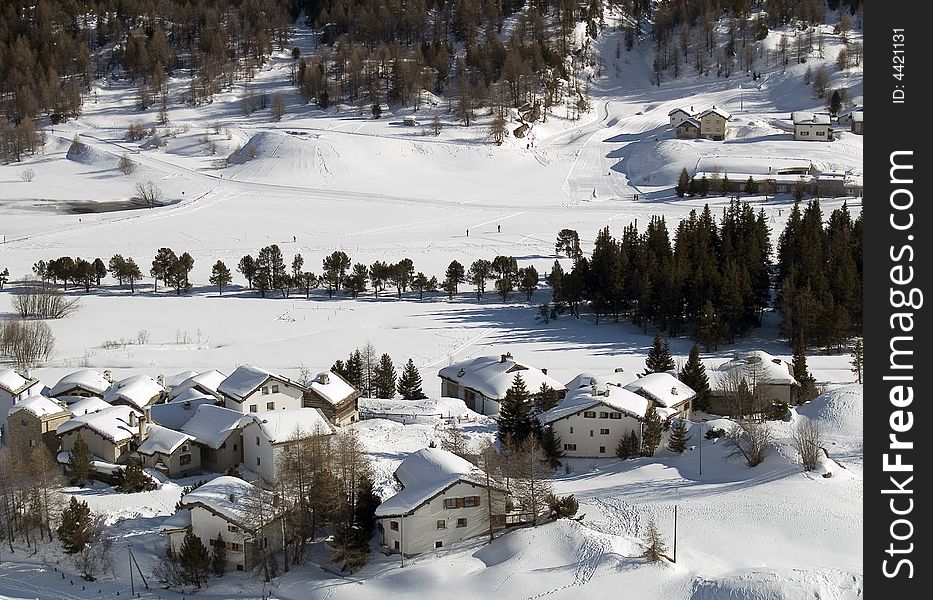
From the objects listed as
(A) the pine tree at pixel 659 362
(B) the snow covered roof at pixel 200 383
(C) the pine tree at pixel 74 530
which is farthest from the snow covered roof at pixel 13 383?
(A) the pine tree at pixel 659 362

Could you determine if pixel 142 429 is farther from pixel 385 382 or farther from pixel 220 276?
pixel 220 276

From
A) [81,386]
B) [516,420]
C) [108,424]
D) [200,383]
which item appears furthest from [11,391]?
[516,420]

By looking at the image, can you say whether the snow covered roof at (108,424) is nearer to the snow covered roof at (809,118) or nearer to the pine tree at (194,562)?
the pine tree at (194,562)

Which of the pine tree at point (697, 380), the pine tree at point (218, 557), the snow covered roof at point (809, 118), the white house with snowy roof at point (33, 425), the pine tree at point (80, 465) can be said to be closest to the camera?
the pine tree at point (218, 557)

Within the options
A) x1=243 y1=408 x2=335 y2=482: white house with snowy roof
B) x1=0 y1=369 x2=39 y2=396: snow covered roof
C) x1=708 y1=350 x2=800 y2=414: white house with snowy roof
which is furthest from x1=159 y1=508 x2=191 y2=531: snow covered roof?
x1=708 y1=350 x2=800 y2=414: white house with snowy roof

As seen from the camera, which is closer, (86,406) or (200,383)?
(86,406)
